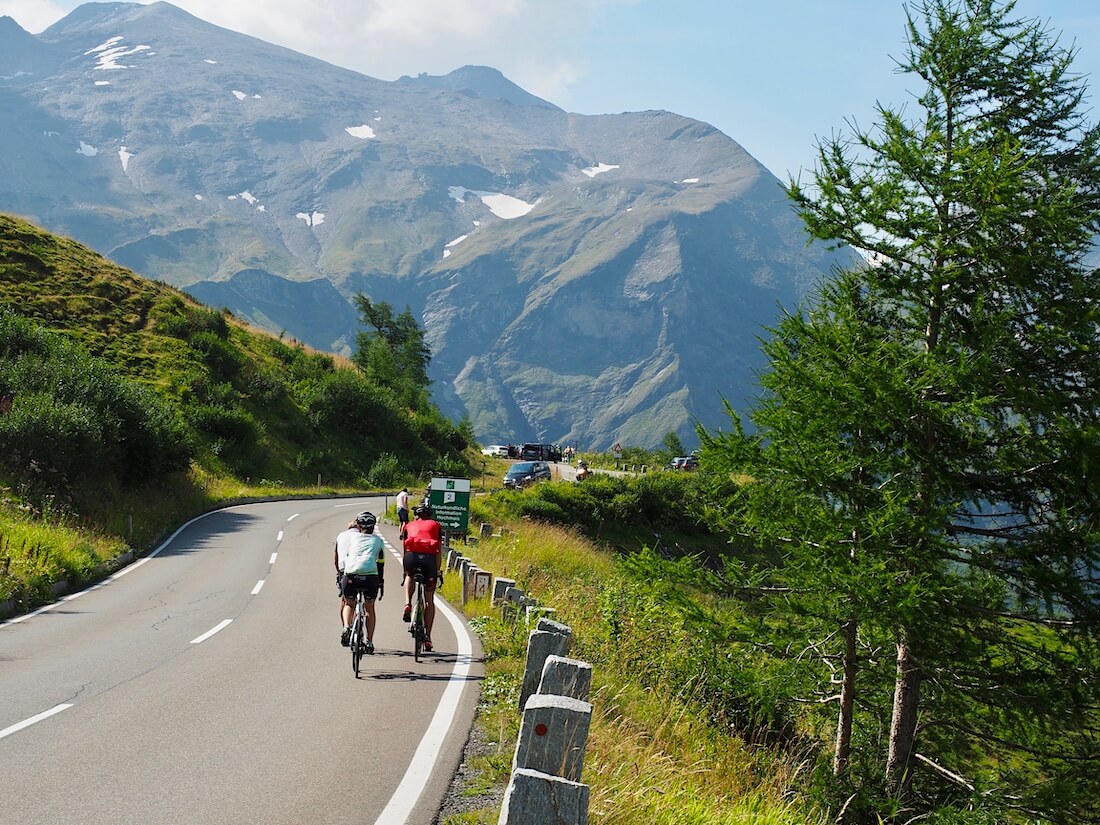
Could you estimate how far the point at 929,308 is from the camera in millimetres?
Result: 9500

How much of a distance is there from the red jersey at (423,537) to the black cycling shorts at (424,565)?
81mm

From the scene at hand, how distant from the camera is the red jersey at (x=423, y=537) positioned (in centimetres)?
1155

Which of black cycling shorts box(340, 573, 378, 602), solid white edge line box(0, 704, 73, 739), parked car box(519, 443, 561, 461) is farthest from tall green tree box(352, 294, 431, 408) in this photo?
solid white edge line box(0, 704, 73, 739)

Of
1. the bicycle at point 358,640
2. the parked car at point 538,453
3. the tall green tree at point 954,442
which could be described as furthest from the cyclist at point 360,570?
the parked car at point 538,453

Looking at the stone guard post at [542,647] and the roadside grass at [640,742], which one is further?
the stone guard post at [542,647]

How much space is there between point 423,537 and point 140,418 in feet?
68.3

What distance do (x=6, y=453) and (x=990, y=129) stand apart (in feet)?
75.0

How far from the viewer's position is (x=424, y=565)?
11.4m

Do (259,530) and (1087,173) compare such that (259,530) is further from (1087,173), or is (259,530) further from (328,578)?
(1087,173)

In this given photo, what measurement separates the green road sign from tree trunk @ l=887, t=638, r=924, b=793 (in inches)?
622

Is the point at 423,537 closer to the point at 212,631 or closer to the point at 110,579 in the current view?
the point at 212,631

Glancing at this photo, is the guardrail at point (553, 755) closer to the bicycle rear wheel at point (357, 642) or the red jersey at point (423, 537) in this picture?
the bicycle rear wheel at point (357, 642)

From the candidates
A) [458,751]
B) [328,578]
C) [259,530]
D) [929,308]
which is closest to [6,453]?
[259,530]

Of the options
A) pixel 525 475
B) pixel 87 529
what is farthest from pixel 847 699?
pixel 525 475
